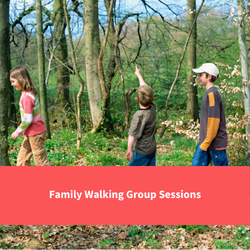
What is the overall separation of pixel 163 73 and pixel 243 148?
7754 millimetres

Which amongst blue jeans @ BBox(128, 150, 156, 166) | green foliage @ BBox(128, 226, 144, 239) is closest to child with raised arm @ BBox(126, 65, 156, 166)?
blue jeans @ BBox(128, 150, 156, 166)

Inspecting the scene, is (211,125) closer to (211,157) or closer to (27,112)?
(211,157)

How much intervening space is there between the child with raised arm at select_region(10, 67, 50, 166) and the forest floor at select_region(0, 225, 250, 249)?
110 centimetres

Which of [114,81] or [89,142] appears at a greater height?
[114,81]

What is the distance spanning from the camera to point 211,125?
348 centimetres

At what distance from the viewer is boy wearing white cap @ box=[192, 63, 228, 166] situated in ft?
11.4

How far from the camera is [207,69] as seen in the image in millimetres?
3662

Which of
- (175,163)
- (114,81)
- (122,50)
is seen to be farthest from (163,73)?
(175,163)

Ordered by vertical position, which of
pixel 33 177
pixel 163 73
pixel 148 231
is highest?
pixel 163 73

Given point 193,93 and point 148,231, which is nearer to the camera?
point 148,231

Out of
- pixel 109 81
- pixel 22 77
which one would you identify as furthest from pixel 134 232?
pixel 109 81

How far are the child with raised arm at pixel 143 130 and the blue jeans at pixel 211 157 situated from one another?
2.10 ft

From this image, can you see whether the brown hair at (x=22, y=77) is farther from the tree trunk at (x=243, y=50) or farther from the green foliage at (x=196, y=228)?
the tree trunk at (x=243, y=50)

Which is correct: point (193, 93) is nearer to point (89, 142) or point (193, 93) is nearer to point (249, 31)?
point (249, 31)
